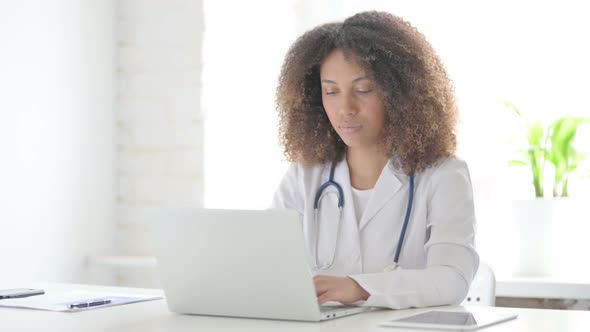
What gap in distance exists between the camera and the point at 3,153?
8.45ft


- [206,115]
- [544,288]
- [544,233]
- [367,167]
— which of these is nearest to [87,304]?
[367,167]

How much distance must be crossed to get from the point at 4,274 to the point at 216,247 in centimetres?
126

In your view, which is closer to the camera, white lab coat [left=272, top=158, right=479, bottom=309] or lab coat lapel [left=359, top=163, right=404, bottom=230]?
white lab coat [left=272, top=158, right=479, bottom=309]

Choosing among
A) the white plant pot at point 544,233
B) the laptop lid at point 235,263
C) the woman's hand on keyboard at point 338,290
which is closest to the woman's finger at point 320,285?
the woman's hand on keyboard at point 338,290

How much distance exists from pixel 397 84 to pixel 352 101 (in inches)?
4.4

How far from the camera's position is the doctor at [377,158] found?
6.66ft

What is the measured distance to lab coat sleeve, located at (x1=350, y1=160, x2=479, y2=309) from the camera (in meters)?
1.69

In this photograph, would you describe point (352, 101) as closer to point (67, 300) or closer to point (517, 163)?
point (67, 300)

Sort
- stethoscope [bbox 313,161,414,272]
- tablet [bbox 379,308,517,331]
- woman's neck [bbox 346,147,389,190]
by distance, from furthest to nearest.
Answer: woman's neck [bbox 346,147,389,190] < stethoscope [bbox 313,161,414,272] < tablet [bbox 379,308,517,331]

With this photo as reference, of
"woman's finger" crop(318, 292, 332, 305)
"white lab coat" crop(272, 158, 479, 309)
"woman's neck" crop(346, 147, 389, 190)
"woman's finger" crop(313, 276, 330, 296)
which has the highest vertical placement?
"woman's neck" crop(346, 147, 389, 190)

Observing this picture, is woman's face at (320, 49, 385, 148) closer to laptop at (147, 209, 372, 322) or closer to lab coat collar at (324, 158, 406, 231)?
lab coat collar at (324, 158, 406, 231)

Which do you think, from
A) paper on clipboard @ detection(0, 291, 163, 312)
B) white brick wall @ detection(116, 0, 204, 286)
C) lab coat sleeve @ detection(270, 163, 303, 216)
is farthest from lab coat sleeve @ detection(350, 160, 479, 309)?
white brick wall @ detection(116, 0, 204, 286)

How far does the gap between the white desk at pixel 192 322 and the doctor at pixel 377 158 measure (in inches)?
16.0

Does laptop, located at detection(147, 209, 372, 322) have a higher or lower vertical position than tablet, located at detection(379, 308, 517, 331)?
higher
